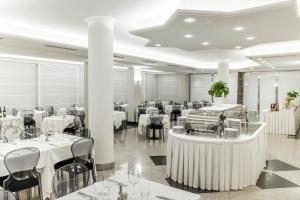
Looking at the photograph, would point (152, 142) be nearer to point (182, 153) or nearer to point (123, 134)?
point (123, 134)

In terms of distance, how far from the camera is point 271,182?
14.7 feet

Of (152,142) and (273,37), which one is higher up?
A: (273,37)

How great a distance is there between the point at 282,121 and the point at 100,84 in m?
7.33

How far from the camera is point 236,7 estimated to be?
3.79m

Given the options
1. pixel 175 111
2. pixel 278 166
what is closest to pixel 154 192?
pixel 278 166

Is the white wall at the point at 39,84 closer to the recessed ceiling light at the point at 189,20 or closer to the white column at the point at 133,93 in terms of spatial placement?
the white column at the point at 133,93

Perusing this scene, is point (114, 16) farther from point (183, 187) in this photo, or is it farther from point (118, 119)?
point (118, 119)

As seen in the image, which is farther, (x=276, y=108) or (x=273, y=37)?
(x=276, y=108)

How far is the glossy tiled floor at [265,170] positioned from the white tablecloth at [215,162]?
137 millimetres

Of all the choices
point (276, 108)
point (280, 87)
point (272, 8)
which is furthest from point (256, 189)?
point (280, 87)

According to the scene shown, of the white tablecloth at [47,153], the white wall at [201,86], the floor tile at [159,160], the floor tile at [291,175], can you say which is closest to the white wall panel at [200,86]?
the white wall at [201,86]

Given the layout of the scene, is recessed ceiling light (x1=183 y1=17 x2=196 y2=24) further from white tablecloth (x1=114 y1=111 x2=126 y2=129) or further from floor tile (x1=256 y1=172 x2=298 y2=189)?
white tablecloth (x1=114 y1=111 x2=126 y2=129)

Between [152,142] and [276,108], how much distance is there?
5295 mm

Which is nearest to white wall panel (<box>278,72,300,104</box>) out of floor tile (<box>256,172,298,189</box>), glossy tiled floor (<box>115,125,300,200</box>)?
glossy tiled floor (<box>115,125,300,200</box>)
